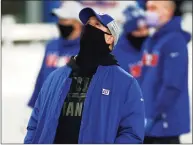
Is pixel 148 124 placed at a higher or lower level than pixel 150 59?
lower

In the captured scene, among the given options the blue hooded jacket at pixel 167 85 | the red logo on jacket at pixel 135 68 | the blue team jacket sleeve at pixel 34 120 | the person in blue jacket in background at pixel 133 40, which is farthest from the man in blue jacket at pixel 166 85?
the blue team jacket sleeve at pixel 34 120

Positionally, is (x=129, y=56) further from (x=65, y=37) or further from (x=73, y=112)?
(x=73, y=112)

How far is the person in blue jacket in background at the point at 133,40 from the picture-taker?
17.7 feet

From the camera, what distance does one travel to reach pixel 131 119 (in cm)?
303

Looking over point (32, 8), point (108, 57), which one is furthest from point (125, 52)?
point (32, 8)

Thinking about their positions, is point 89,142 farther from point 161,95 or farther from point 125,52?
point 125,52

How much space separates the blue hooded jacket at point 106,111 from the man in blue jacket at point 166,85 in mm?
1588

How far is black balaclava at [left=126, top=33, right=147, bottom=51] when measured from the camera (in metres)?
5.64

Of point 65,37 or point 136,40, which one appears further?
point 136,40

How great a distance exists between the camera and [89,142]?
304cm

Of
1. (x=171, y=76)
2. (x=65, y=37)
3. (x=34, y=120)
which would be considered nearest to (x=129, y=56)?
(x=65, y=37)

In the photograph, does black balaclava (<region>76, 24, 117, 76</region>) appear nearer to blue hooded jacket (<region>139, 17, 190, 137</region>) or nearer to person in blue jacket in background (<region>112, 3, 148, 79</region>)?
blue hooded jacket (<region>139, 17, 190, 137</region>)

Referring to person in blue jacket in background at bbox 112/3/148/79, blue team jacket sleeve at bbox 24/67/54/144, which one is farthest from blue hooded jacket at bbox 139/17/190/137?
blue team jacket sleeve at bbox 24/67/54/144

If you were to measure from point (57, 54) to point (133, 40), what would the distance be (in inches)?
30.8
